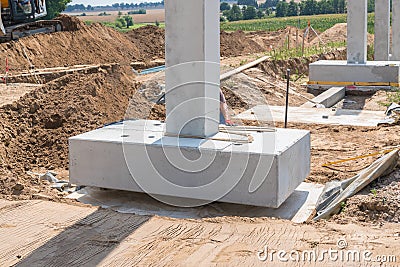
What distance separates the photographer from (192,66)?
26.0 feet

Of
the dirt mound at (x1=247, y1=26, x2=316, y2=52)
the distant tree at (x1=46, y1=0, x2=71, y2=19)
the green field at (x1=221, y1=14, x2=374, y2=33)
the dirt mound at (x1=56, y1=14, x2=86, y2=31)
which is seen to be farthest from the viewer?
the green field at (x1=221, y1=14, x2=374, y2=33)

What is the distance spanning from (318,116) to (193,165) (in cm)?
691

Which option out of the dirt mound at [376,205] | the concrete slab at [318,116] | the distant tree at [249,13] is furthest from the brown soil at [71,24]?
the distant tree at [249,13]

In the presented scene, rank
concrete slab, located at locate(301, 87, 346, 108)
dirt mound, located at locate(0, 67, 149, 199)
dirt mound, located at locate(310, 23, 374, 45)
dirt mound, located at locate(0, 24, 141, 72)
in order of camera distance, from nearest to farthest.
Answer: dirt mound, located at locate(0, 67, 149, 199) → concrete slab, located at locate(301, 87, 346, 108) → dirt mound, located at locate(0, 24, 141, 72) → dirt mound, located at locate(310, 23, 374, 45)

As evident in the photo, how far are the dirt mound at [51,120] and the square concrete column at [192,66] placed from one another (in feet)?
7.37

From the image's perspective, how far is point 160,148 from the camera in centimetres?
777

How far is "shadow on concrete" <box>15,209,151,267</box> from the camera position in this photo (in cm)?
572

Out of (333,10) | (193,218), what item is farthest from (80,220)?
(333,10)

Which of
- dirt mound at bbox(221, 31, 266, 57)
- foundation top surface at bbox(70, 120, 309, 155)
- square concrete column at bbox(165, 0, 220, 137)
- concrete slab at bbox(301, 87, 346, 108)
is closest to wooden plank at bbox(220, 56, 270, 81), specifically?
concrete slab at bbox(301, 87, 346, 108)

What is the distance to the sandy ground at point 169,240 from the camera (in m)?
5.62

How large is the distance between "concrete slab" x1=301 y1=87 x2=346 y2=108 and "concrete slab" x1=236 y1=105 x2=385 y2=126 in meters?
0.75

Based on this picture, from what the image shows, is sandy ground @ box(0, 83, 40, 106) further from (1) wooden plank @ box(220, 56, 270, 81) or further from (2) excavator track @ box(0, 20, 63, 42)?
(2) excavator track @ box(0, 20, 63, 42)

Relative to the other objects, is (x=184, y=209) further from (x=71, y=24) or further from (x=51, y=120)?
(x=71, y=24)

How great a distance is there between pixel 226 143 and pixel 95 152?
69.2 inches
